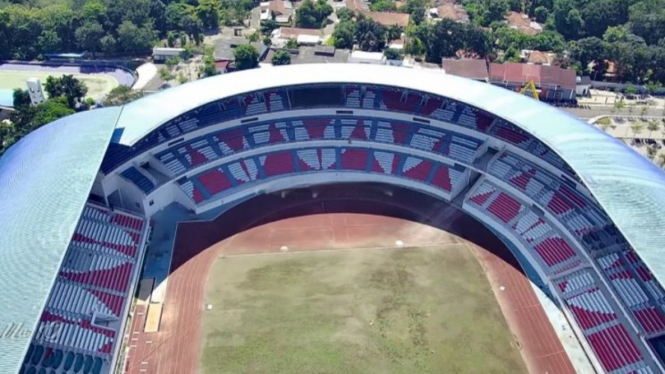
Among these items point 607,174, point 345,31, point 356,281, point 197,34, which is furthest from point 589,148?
point 197,34

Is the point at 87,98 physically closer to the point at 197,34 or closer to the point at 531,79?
the point at 197,34

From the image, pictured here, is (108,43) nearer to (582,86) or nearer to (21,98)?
(21,98)

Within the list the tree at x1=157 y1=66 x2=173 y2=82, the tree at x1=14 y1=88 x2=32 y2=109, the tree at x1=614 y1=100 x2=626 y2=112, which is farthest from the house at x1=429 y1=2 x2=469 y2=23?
the tree at x1=14 y1=88 x2=32 y2=109

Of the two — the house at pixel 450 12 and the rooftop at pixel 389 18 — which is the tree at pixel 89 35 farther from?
the house at pixel 450 12

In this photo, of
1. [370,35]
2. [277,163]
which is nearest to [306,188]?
[277,163]

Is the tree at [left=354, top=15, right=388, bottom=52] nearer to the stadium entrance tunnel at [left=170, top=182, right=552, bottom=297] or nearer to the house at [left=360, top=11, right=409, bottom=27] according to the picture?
the house at [left=360, top=11, right=409, bottom=27]

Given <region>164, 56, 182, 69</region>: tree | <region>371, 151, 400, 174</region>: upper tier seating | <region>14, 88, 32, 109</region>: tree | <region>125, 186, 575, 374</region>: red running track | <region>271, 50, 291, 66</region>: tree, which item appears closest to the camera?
<region>125, 186, 575, 374</region>: red running track
